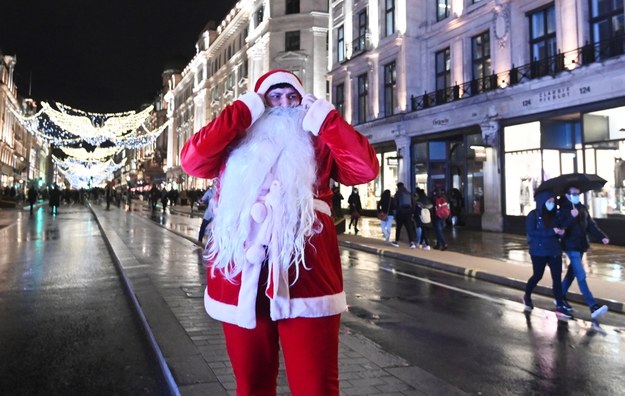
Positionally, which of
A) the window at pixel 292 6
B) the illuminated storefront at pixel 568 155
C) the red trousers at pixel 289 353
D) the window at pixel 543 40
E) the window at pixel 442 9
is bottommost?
the red trousers at pixel 289 353

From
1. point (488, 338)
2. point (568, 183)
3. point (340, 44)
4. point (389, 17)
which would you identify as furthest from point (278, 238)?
point (340, 44)

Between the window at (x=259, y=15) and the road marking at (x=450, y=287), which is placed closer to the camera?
the road marking at (x=450, y=287)

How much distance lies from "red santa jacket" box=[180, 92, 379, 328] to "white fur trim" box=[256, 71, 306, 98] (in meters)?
0.14

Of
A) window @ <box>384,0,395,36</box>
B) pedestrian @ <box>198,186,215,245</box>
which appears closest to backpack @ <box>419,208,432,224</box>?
pedestrian @ <box>198,186,215,245</box>

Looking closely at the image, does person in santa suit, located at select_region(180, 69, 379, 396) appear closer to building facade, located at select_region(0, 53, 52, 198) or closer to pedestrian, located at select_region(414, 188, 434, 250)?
pedestrian, located at select_region(414, 188, 434, 250)

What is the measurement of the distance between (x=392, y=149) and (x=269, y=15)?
23078 mm

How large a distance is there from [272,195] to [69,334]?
4.76 m

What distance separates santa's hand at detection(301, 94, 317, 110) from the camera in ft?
7.73

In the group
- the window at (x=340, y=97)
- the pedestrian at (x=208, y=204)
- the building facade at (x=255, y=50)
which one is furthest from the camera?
the building facade at (x=255, y=50)

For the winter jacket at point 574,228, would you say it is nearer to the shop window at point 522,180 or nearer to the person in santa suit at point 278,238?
the person in santa suit at point 278,238

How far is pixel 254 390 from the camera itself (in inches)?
90.9

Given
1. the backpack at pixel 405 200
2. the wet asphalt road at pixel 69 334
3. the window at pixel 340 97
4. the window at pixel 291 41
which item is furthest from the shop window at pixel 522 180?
the window at pixel 291 41

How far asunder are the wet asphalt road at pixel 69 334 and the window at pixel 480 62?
1685 cm

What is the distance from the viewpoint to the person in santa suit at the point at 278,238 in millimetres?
2160
